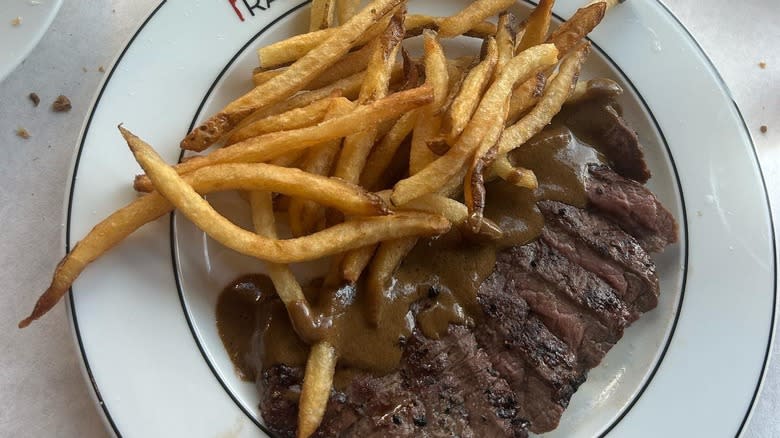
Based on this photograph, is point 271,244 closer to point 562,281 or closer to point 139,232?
point 139,232

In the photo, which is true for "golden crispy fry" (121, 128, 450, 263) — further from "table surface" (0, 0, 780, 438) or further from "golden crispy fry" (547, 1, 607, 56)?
"golden crispy fry" (547, 1, 607, 56)

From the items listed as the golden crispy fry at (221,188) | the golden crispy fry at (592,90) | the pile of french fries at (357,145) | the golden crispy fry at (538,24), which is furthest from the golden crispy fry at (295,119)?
the golden crispy fry at (592,90)

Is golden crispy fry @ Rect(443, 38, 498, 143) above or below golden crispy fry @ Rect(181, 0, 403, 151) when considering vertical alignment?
above

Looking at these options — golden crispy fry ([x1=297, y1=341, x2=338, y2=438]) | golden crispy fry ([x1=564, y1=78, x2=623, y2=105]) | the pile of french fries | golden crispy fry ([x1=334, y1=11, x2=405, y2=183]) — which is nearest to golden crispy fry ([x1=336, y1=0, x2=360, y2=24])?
the pile of french fries

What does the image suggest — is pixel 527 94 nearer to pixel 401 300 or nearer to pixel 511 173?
pixel 511 173

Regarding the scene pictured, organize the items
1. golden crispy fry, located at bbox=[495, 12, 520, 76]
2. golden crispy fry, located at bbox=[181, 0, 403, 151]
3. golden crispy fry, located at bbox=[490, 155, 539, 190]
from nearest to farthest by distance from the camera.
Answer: golden crispy fry, located at bbox=[181, 0, 403, 151] → golden crispy fry, located at bbox=[490, 155, 539, 190] → golden crispy fry, located at bbox=[495, 12, 520, 76]

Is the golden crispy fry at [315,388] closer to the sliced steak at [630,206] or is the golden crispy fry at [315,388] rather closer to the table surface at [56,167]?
the table surface at [56,167]

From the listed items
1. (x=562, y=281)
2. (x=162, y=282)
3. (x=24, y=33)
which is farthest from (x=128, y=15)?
(x=562, y=281)
